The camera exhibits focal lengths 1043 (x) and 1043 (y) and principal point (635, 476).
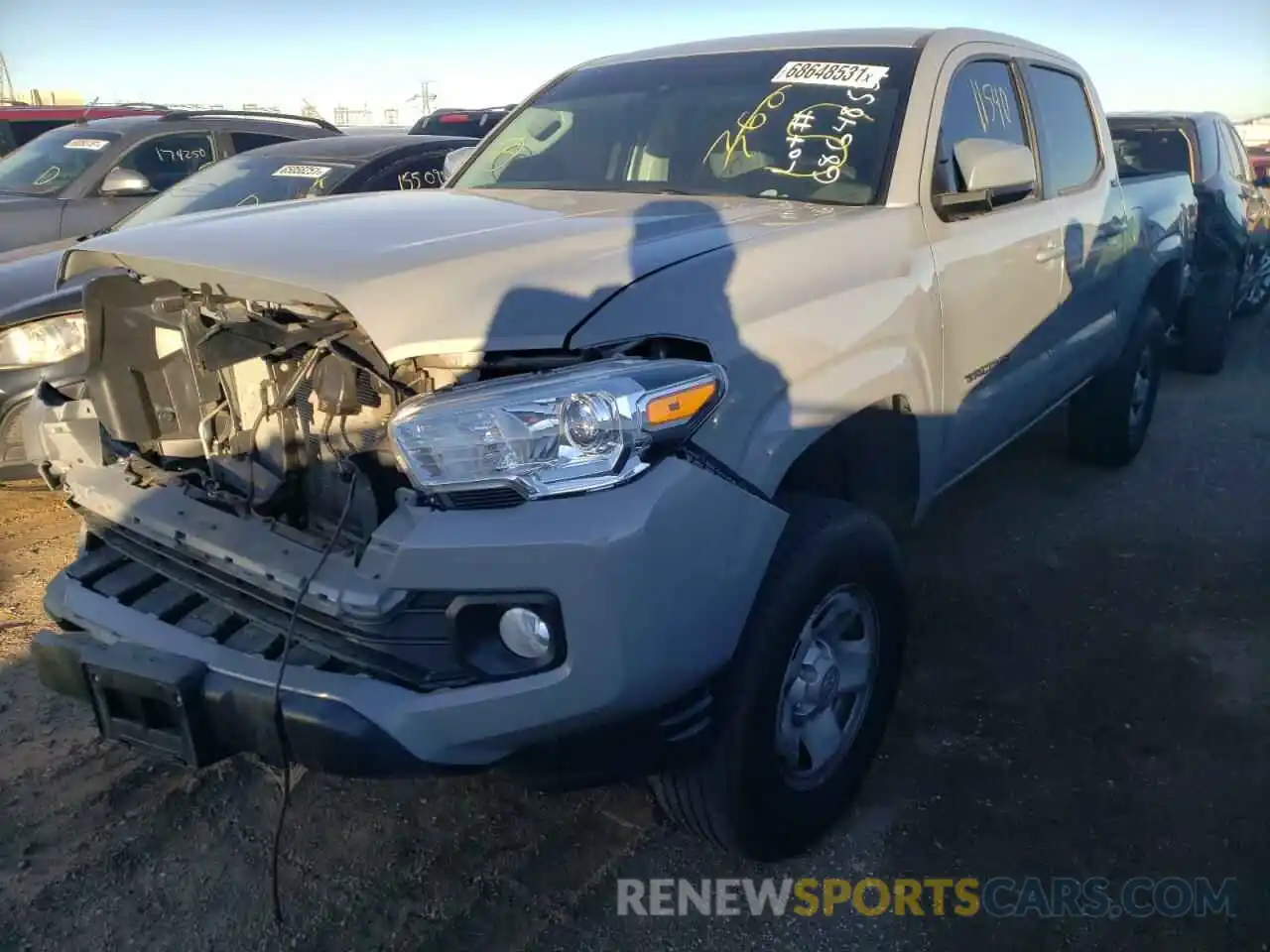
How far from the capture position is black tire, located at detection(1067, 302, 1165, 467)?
4934mm

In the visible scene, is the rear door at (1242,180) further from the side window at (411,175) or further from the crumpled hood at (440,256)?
the crumpled hood at (440,256)

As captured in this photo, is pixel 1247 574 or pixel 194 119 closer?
pixel 1247 574

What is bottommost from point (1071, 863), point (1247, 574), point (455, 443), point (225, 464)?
point (1247, 574)

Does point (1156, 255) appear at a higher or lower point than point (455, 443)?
lower

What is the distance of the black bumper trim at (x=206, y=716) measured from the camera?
188cm

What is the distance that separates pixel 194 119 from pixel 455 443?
635 centimetres

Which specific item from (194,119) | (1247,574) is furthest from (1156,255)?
(194,119)

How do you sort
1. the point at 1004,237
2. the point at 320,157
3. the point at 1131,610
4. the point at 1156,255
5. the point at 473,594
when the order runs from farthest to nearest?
the point at 320,157, the point at 1156,255, the point at 1131,610, the point at 1004,237, the point at 473,594

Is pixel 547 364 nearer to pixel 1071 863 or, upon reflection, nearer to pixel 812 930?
pixel 812 930

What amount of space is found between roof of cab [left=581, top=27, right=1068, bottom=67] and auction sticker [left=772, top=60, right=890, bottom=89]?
146 mm

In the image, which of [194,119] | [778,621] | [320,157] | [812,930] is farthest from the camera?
[194,119]

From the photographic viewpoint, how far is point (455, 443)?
189 centimetres

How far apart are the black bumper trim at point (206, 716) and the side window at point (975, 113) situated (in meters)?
2.21

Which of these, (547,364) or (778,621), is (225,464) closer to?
(547,364)
